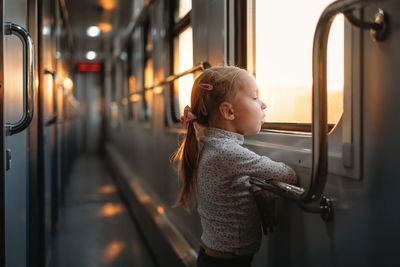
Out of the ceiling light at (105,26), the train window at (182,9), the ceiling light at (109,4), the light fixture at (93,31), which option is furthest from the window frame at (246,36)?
the light fixture at (93,31)

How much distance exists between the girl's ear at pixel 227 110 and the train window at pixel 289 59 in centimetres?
36

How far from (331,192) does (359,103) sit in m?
0.28

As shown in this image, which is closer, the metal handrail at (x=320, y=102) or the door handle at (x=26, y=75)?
the metal handrail at (x=320, y=102)

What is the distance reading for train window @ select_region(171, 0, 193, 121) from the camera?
323 cm

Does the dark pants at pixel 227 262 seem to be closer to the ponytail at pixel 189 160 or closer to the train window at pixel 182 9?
the ponytail at pixel 189 160

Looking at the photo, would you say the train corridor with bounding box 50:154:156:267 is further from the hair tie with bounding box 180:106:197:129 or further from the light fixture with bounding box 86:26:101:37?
the light fixture with bounding box 86:26:101:37

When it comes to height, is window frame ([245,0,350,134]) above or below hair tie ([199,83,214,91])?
above

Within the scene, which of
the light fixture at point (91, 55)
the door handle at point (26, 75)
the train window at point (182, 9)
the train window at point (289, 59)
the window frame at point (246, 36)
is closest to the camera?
the train window at point (289, 59)

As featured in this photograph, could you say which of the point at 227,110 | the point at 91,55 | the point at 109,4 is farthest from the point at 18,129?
the point at 91,55

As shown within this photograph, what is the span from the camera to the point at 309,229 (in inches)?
52.4

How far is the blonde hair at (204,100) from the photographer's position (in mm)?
1340

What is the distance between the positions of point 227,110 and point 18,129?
808mm

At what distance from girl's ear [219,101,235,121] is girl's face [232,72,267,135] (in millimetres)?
12

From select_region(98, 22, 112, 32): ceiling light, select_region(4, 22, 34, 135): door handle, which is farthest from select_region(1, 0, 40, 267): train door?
select_region(98, 22, 112, 32): ceiling light
